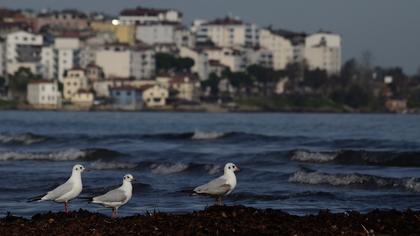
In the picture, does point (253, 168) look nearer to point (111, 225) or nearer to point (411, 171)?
point (411, 171)

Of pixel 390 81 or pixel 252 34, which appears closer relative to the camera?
pixel 390 81

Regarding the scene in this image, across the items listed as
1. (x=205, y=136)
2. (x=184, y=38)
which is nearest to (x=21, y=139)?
(x=205, y=136)

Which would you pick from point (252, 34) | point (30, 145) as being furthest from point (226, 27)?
point (30, 145)

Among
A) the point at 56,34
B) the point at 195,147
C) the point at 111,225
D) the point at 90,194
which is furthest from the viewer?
the point at 56,34

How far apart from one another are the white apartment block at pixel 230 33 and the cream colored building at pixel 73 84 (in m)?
44.4

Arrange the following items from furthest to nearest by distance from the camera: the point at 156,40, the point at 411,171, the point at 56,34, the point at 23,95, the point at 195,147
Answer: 1. the point at 156,40
2. the point at 56,34
3. the point at 23,95
4. the point at 195,147
5. the point at 411,171

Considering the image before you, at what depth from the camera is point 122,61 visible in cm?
15575

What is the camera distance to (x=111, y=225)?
48.8ft

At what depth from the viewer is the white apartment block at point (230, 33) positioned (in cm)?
18575

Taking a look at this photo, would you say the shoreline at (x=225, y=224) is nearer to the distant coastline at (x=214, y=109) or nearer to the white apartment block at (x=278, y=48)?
the distant coastline at (x=214, y=109)

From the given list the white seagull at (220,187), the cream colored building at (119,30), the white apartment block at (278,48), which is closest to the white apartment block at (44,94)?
the cream colored building at (119,30)

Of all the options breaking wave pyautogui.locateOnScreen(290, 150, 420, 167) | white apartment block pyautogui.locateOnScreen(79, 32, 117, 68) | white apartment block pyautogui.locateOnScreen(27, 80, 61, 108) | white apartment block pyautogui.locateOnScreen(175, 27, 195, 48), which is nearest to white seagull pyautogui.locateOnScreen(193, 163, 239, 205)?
breaking wave pyautogui.locateOnScreen(290, 150, 420, 167)

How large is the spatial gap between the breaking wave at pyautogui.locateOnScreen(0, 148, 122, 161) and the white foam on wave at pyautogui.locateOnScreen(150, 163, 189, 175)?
489 cm

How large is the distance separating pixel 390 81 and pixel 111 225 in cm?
16008
